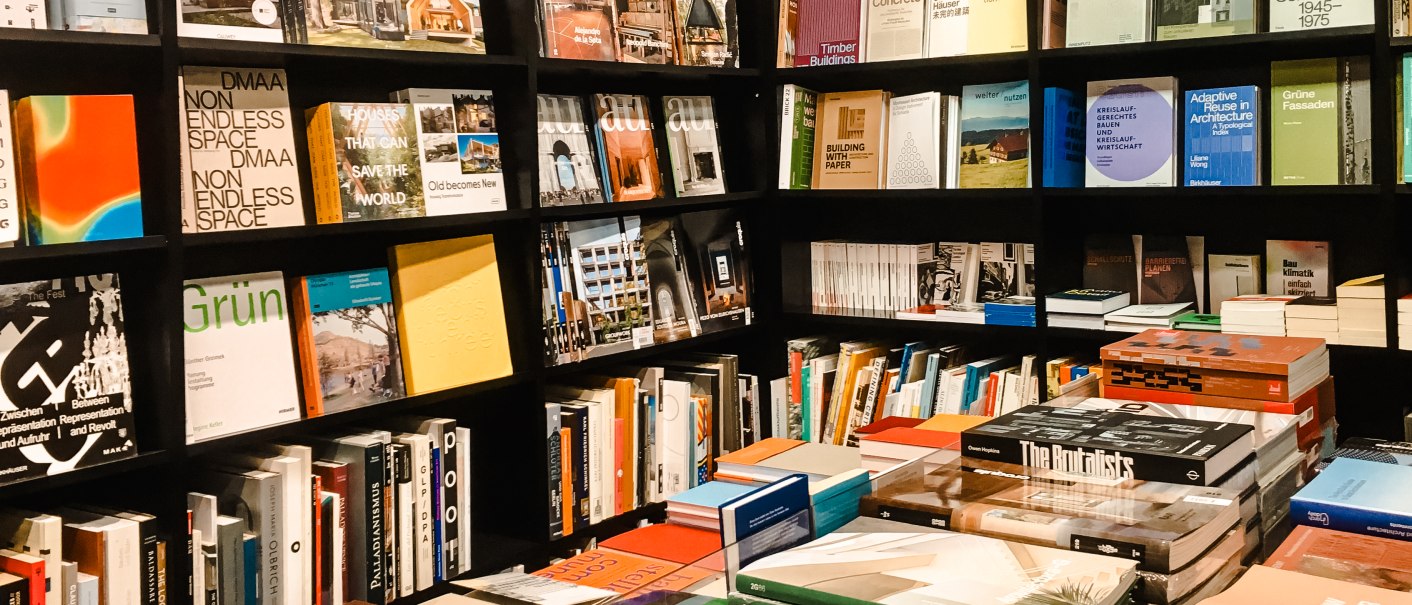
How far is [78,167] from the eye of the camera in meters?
2.03

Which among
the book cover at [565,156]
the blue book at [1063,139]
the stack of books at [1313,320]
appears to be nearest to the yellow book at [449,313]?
the book cover at [565,156]

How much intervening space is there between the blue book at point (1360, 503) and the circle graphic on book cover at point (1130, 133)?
1.46m

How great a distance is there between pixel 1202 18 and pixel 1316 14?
0.25m

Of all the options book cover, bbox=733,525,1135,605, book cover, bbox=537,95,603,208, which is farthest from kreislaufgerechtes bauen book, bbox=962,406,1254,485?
book cover, bbox=537,95,603,208

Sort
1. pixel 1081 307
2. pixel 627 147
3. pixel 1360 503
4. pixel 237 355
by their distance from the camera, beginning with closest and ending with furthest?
pixel 1360 503
pixel 237 355
pixel 1081 307
pixel 627 147

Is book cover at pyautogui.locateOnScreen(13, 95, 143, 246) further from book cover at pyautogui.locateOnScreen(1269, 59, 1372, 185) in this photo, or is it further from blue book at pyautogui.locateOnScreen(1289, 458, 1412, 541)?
book cover at pyautogui.locateOnScreen(1269, 59, 1372, 185)

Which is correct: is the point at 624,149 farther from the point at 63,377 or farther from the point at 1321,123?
the point at 1321,123

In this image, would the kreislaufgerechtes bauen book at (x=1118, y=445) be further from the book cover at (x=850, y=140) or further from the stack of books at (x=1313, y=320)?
the book cover at (x=850, y=140)

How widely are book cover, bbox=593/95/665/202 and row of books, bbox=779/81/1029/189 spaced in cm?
49

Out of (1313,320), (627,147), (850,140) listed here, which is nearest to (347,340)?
(627,147)

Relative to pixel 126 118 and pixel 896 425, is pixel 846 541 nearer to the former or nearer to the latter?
pixel 896 425

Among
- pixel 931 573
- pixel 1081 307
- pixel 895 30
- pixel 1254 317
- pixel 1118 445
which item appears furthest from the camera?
pixel 895 30

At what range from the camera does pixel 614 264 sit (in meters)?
3.08

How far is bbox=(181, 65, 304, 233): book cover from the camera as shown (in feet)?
7.34
